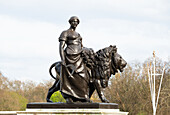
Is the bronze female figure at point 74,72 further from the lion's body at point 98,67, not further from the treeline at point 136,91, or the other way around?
the treeline at point 136,91

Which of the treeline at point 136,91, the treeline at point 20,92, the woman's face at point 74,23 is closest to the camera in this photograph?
the woman's face at point 74,23

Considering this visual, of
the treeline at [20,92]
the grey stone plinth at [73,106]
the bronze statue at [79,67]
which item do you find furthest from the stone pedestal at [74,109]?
the treeline at [20,92]

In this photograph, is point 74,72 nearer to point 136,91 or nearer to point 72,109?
point 72,109

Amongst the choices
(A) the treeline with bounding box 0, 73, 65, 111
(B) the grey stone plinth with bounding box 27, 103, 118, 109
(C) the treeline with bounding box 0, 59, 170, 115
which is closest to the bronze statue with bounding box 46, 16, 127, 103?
(B) the grey stone plinth with bounding box 27, 103, 118, 109

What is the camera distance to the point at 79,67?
32.1 ft

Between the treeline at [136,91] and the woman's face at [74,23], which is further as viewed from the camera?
the treeline at [136,91]

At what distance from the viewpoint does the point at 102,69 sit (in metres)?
10.1

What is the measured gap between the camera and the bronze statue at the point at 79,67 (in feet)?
31.6

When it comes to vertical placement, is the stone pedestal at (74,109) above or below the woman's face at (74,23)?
below

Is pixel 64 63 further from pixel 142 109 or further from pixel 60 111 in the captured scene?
pixel 142 109

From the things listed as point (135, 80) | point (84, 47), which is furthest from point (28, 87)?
point (84, 47)

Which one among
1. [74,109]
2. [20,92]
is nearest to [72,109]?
[74,109]

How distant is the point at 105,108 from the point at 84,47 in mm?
2088

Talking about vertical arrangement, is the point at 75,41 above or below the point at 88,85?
above
